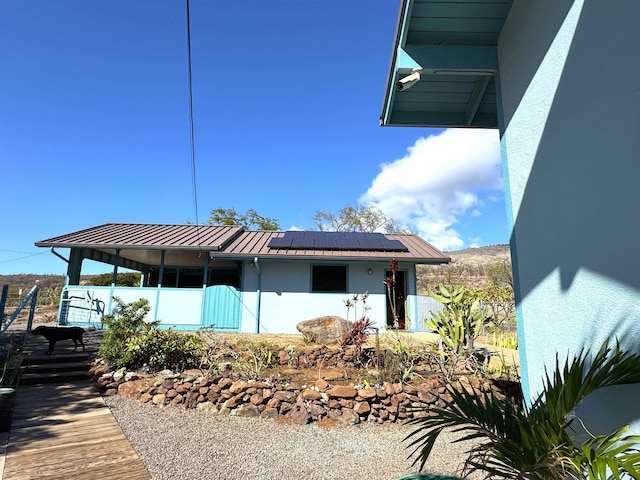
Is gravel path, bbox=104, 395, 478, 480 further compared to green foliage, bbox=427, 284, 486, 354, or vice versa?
green foliage, bbox=427, 284, 486, 354

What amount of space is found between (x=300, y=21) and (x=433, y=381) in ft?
30.3

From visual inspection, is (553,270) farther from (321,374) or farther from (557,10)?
(321,374)

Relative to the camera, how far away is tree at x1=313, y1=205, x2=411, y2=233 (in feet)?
109

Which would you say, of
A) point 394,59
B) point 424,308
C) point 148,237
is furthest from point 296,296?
point 394,59

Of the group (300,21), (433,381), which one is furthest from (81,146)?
(433,381)

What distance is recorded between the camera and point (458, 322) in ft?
19.0

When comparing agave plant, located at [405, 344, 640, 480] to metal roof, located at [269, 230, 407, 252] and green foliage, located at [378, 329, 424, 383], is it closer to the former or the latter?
green foliage, located at [378, 329, 424, 383]

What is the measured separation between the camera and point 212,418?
4.60m

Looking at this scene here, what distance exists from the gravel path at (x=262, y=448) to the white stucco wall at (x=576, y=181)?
1.63m

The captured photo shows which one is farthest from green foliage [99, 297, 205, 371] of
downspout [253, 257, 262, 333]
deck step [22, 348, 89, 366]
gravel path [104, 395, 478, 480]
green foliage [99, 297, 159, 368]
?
downspout [253, 257, 262, 333]

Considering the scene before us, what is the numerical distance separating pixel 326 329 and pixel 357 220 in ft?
80.9

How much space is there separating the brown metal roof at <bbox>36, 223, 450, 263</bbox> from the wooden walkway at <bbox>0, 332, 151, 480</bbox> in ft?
22.8

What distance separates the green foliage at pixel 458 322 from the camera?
5.80 m

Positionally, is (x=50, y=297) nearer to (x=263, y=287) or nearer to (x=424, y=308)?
(x=263, y=287)
